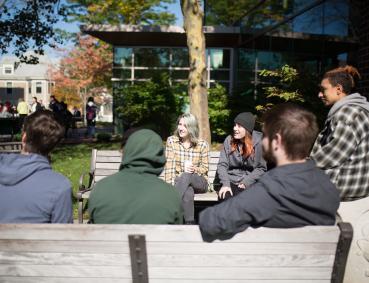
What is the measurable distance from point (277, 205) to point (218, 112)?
14506 millimetres

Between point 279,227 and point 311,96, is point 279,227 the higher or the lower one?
the lower one

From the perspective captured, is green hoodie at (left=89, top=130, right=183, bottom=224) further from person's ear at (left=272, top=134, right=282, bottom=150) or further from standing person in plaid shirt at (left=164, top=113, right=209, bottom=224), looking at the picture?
standing person in plaid shirt at (left=164, top=113, right=209, bottom=224)

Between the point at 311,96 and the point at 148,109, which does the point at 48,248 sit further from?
the point at 148,109

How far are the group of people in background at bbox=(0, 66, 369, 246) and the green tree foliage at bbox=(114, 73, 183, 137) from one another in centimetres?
1438

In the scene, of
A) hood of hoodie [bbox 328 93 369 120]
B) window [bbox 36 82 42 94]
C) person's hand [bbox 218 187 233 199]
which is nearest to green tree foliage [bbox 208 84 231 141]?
person's hand [bbox 218 187 233 199]

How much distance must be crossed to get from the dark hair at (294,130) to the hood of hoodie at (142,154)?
2.42 ft

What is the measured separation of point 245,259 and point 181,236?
378 millimetres

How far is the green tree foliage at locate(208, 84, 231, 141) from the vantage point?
16906 millimetres

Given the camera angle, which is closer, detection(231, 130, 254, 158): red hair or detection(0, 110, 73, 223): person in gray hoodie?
detection(0, 110, 73, 223): person in gray hoodie

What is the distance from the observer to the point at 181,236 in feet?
8.17

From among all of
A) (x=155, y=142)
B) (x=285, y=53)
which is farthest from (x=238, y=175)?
(x=285, y=53)

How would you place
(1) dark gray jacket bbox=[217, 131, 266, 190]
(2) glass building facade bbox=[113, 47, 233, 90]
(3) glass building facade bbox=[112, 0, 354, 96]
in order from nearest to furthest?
(1) dark gray jacket bbox=[217, 131, 266, 190], (3) glass building facade bbox=[112, 0, 354, 96], (2) glass building facade bbox=[113, 47, 233, 90]

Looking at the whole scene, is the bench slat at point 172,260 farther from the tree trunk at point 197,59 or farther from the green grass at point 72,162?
the tree trunk at point 197,59

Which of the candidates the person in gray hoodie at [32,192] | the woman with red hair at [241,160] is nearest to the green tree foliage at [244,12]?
the woman with red hair at [241,160]
